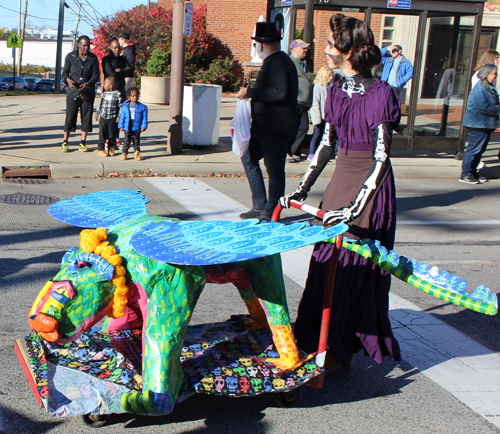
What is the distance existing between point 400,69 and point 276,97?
6.62m

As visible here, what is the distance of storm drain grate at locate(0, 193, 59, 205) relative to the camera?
Answer: 675 cm

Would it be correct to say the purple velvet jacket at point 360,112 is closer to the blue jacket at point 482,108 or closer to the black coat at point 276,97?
the black coat at point 276,97

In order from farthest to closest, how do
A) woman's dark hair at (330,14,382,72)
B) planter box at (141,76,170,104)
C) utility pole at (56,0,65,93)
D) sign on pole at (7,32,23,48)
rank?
1. sign on pole at (7,32,23,48)
2. utility pole at (56,0,65,93)
3. planter box at (141,76,170,104)
4. woman's dark hair at (330,14,382,72)

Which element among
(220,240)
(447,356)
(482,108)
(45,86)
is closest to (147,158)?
(482,108)

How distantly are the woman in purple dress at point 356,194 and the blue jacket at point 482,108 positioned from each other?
6948 mm

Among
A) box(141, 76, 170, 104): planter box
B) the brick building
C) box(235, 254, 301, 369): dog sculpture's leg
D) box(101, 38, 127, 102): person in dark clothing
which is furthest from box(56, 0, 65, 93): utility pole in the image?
box(235, 254, 301, 369): dog sculpture's leg

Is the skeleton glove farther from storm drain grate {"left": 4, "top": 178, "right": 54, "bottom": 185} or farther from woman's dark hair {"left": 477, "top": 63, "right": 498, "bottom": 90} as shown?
woman's dark hair {"left": 477, "top": 63, "right": 498, "bottom": 90}

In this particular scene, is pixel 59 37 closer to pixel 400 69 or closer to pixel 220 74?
pixel 220 74

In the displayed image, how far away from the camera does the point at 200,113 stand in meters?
10.7

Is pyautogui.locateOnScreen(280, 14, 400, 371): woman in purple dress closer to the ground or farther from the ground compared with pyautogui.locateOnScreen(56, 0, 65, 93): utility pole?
closer to the ground

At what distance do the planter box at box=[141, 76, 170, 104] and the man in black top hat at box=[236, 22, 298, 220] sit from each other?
13569 mm

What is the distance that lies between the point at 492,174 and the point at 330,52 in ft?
28.9

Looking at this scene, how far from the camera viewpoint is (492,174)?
10617mm

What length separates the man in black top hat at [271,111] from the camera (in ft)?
18.6
